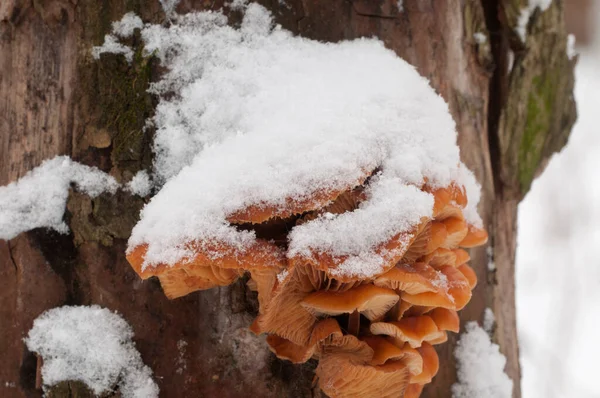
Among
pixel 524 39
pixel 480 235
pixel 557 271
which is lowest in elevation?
pixel 557 271

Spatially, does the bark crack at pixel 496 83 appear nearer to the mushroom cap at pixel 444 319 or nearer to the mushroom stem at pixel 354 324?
the mushroom cap at pixel 444 319

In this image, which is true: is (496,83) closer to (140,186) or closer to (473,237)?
(473,237)

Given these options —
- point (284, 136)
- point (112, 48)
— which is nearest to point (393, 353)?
point (284, 136)

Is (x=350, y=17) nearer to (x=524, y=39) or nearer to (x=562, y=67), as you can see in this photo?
(x=524, y=39)

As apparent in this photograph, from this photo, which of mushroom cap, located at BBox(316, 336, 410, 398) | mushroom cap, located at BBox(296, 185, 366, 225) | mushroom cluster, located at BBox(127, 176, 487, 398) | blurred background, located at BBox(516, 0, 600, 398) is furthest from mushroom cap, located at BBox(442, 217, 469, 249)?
blurred background, located at BBox(516, 0, 600, 398)

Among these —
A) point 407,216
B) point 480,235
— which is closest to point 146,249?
point 407,216

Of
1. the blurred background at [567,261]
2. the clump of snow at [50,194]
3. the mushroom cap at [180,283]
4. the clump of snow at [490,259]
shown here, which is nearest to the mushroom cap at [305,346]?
the mushroom cap at [180,283]
